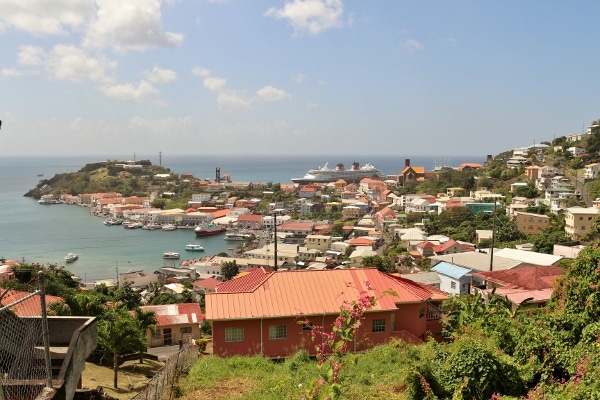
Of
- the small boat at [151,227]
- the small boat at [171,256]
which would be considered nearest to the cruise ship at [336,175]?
the small boat at [151,227]

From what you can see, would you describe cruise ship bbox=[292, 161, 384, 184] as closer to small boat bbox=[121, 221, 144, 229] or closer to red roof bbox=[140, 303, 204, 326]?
small boat bbox=[121, 221, 144, 229]

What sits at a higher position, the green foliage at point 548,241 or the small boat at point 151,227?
the green foliage at point 548,241

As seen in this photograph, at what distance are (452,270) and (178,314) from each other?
33.7ft

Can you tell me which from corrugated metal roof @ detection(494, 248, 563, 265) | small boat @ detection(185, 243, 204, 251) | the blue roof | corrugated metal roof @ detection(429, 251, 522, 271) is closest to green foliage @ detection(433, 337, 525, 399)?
the blue roof

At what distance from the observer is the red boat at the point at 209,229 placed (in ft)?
167

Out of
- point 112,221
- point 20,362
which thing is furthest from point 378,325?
point 112,221

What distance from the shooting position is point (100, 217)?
61500 millimetres

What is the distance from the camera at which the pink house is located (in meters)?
7.73

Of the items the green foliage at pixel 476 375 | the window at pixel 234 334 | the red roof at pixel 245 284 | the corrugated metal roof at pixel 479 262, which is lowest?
the corrugated metal roof at pixel 479 262

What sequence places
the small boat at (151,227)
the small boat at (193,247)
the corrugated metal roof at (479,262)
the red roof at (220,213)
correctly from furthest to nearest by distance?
the red roof at (220,213) → the small boat at (151,227) → the small boat at (193,247) → the corrugated metal roof at (479,262)

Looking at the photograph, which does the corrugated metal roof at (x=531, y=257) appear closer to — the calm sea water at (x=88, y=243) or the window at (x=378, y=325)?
the window at (x=378, y=325)

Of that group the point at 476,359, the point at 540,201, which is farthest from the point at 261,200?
the point at 476,359

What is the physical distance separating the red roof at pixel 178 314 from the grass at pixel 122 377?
417cm

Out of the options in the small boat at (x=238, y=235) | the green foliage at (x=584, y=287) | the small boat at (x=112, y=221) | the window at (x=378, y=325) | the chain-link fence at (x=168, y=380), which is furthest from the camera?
the small boat at (x=112, y=221)
